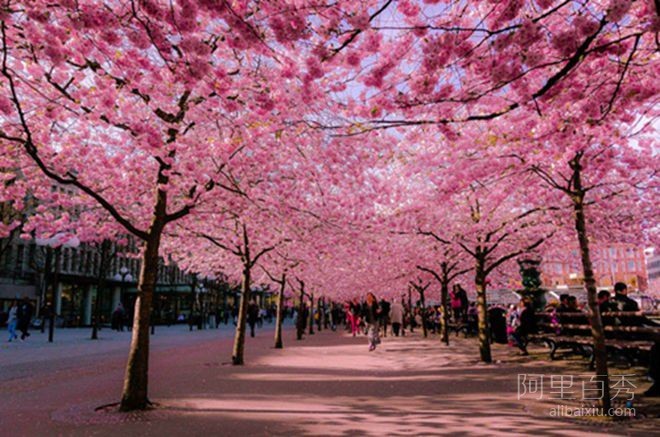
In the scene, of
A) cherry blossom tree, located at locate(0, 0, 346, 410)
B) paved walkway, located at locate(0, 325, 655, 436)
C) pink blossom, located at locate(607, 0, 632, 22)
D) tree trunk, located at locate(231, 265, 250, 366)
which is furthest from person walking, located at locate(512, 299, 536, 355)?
pink blossom, located at locate(607, 0, 632, 22)

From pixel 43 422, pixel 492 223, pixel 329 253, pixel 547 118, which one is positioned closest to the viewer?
pixel 43 422

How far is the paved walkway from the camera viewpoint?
6.28 m

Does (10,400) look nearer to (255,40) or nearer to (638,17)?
(255,40)

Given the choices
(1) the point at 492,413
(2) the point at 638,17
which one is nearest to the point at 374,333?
(1) the point at 492,413

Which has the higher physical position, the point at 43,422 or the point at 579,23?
the point at 579,23

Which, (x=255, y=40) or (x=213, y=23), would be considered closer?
(x=255, y=40)

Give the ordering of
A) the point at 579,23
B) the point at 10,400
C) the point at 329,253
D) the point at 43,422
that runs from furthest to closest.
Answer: the point at 329,253 → the point at 10,400 → the point at 43,422 → the point at 579,23

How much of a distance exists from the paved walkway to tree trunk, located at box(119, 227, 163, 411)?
1.13ft

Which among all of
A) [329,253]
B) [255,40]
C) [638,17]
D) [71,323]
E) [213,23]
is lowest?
[71,323]

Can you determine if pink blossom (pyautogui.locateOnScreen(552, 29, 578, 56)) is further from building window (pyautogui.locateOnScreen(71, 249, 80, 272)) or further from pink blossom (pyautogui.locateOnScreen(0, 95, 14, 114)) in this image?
building window (pyautogui.locateOnScreen(71, 249, 80, 272))

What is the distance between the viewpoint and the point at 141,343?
787 centimetres

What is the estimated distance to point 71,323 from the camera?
41312 mm

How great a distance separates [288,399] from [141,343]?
2.67 m

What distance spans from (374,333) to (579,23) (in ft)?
49.9
